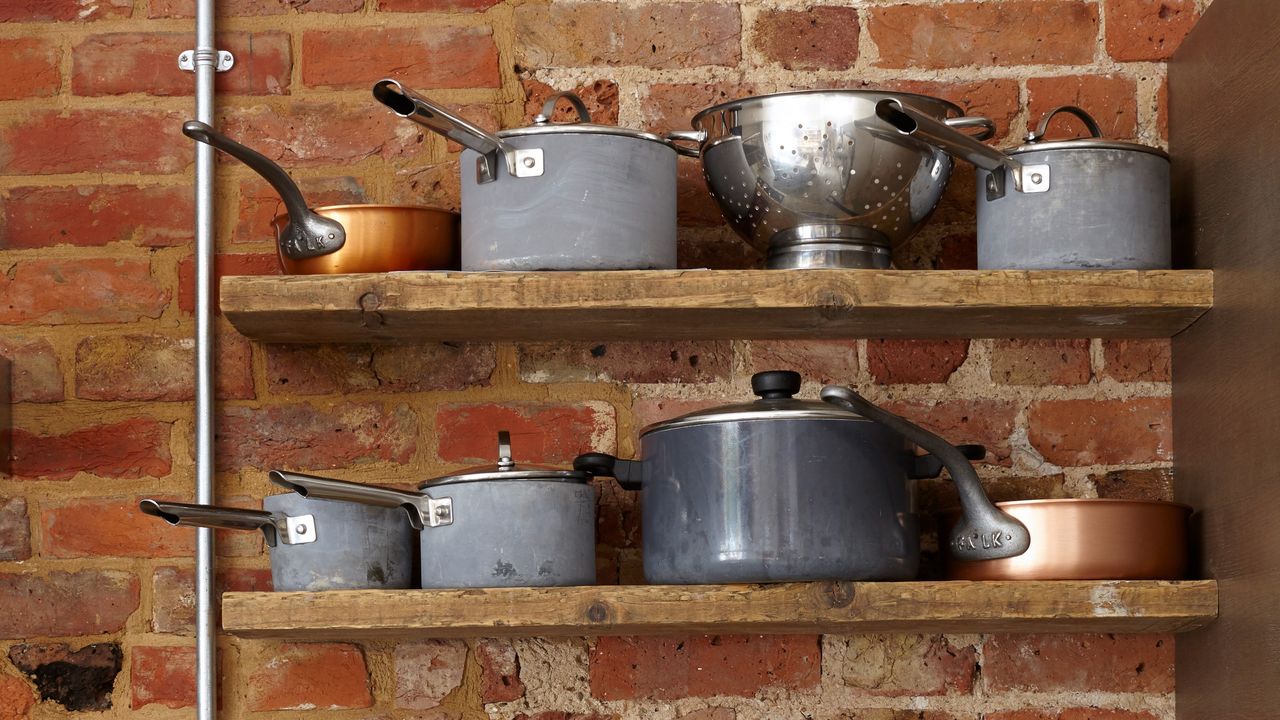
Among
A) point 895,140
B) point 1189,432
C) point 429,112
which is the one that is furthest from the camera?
point 1189,432

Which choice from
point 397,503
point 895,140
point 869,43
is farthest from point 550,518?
point 869,43

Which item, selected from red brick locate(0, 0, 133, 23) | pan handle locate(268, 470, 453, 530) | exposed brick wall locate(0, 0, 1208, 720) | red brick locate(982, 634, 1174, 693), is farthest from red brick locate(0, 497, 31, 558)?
red brick locate(982, 634, 1174, 693)

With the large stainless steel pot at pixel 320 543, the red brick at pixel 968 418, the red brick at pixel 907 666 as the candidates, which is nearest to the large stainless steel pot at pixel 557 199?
the large stainless steel pot at pixel 320 543

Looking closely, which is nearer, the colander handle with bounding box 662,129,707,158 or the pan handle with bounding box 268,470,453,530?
the pan handle with bounding box 268,470,453,530

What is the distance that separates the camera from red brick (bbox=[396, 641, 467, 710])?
1.32 m

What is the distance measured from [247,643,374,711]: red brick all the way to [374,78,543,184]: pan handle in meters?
0.48

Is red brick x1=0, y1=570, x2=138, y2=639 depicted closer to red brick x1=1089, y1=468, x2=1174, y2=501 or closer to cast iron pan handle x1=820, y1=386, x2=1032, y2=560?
cast iron pan handle x1=820, y1=386, x2=1032, y2=560

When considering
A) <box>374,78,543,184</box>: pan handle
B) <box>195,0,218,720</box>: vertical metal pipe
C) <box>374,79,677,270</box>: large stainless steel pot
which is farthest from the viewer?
<box>195,0,218,720</box>: vertical metal pipe

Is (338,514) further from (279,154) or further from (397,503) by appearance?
(279,154)

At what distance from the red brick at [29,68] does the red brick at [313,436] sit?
0.36m

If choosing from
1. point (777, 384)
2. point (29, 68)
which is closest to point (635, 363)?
point (777, 384)

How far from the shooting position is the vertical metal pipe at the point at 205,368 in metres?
1.29

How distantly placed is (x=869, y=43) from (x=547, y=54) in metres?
0.31

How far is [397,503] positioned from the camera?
3.73 ft
